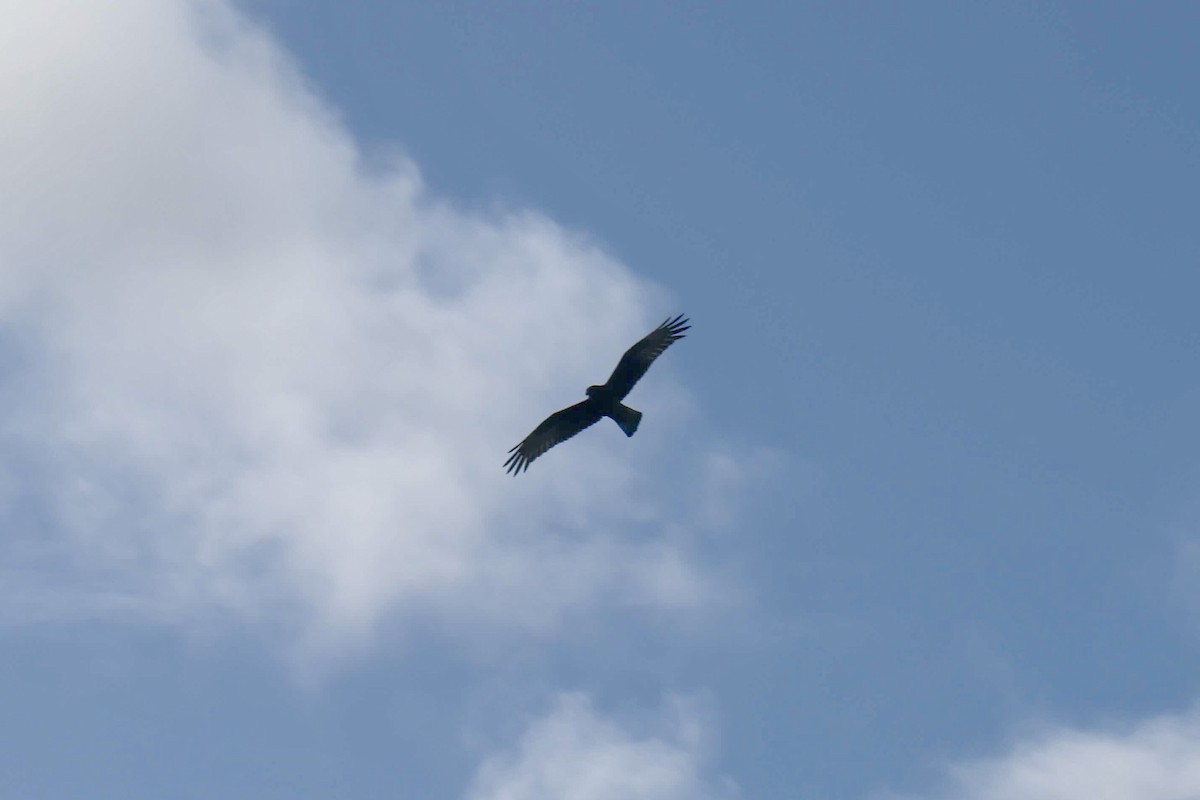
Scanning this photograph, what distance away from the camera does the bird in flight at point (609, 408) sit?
204ft

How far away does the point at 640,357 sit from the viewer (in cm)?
6250

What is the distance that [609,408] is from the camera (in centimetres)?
6284

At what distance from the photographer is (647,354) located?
62.6 metres

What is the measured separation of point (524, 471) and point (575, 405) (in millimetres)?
2140

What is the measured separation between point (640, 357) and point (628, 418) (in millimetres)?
1517

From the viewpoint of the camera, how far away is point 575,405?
63.0m

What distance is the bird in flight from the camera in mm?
62312

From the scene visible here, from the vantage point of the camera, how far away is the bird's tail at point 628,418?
62188mm

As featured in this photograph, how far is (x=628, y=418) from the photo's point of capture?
2452 inches

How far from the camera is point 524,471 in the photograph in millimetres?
63625

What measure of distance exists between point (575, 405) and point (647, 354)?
7.16 feet

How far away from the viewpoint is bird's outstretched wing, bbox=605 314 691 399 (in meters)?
62.3

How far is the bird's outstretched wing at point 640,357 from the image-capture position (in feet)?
204

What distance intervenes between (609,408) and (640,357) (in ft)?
4.86
